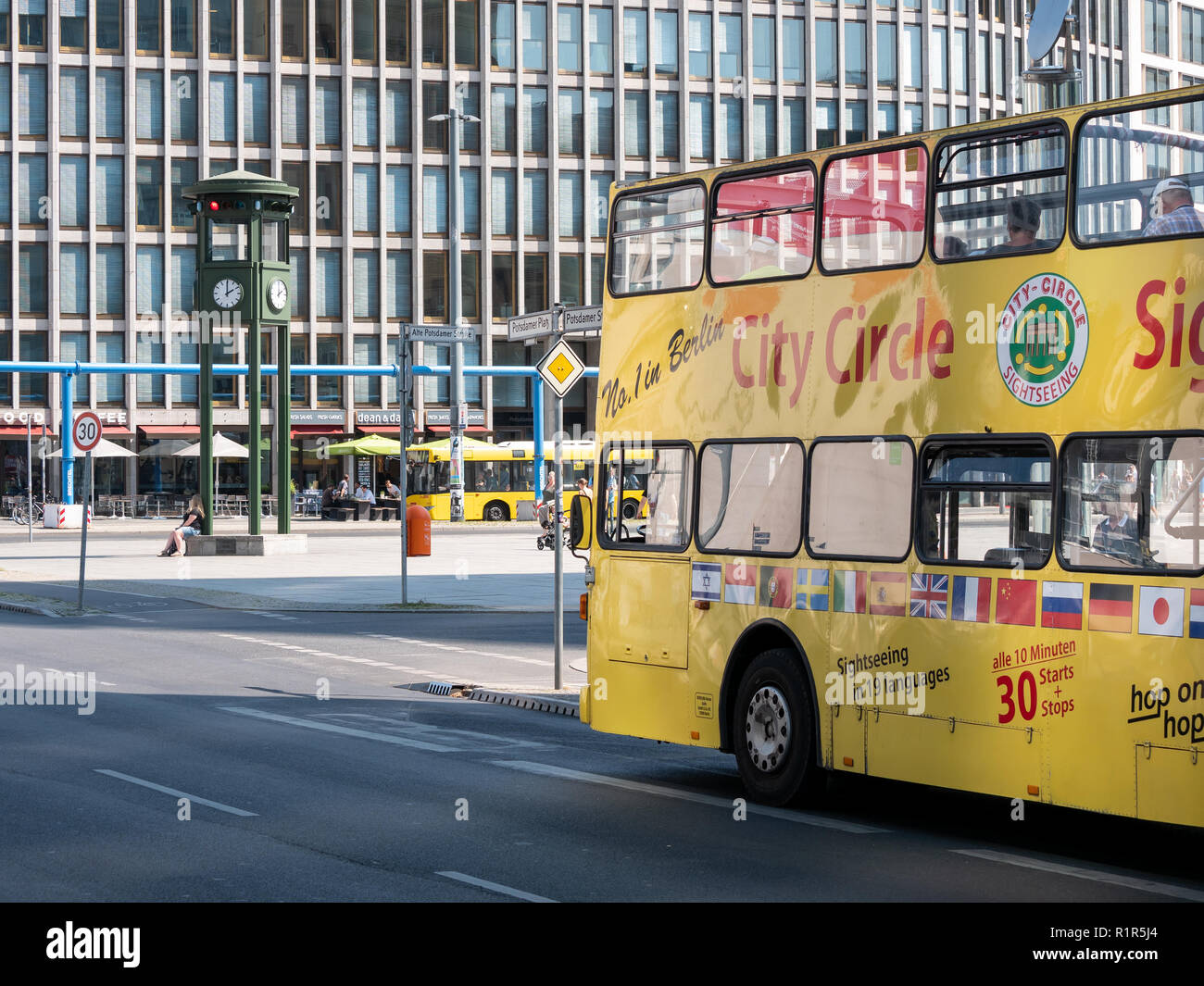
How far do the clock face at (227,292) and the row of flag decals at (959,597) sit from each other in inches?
1193

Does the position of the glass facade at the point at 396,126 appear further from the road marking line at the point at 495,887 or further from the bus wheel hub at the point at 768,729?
the road marking line at the point at 495,887

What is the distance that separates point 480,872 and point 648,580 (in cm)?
384

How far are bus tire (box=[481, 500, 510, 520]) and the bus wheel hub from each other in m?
56.6

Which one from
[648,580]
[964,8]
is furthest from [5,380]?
[648,580]

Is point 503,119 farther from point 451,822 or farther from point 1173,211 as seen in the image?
point 1173,211

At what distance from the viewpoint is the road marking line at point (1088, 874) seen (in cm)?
858

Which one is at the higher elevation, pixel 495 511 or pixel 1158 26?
pixel 1158 26

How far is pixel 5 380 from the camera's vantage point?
268 feet

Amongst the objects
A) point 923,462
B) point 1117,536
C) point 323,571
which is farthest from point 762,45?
point 1117,536

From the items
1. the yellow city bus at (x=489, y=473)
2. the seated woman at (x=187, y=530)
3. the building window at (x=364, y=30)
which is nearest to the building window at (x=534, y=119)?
the building window at (x=364, y=30)

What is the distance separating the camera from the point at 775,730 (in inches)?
444

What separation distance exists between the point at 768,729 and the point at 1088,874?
2.68m

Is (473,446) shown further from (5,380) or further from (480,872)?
(480,872)

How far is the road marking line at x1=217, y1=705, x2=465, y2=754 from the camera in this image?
1392 cm
